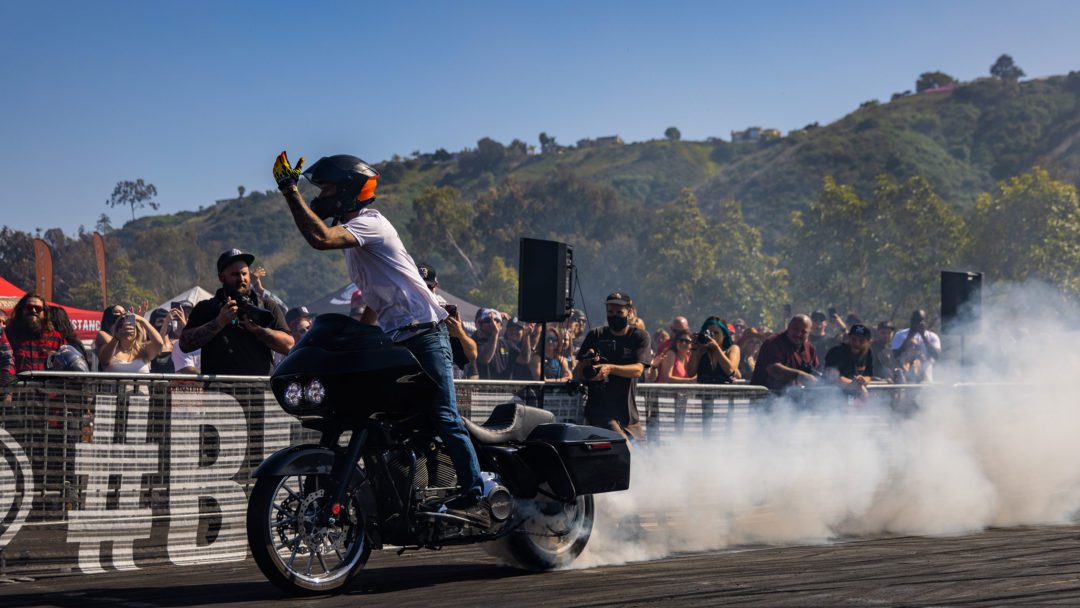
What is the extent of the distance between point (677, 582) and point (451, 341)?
6.10ft

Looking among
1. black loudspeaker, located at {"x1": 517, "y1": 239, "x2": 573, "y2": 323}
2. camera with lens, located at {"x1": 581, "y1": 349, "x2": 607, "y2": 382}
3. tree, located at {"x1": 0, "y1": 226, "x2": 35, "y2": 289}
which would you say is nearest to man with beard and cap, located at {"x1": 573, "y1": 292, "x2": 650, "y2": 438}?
camera with lens, located at {"x1": 581, "y1": 349, "x2": 607, "y2": 382}

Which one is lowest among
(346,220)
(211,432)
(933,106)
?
(211,432)

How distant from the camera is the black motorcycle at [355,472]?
566 centimetres

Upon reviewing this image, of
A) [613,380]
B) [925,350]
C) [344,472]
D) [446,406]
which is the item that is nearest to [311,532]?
[344,472]

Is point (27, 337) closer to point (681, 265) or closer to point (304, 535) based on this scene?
point (304, 535)

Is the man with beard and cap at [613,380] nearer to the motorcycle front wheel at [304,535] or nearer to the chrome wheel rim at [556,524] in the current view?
the chrome wheel rim at [556,524]

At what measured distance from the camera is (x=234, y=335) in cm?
820

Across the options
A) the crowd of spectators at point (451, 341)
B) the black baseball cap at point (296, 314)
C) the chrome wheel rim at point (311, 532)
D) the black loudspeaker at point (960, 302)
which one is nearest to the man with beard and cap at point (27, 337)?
the crowd of spectators at point (451, 341)

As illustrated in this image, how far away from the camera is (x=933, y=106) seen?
18825 centimetres

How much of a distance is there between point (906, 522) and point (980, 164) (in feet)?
544

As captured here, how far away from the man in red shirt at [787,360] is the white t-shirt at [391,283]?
225 inches

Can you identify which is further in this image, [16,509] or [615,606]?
[16,509]

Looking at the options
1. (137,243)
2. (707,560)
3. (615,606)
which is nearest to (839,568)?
(707,560)

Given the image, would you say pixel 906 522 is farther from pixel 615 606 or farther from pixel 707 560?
pixel 615 606
